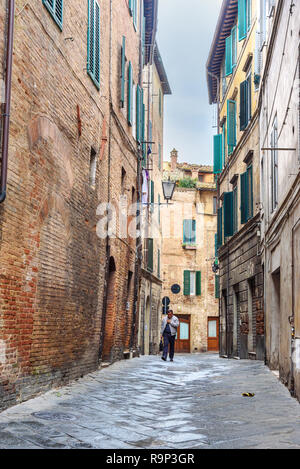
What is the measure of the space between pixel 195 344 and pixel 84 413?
2865 centimetres

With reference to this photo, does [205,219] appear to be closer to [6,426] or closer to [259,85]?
[259,85]

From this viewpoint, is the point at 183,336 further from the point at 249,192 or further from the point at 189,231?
the point at 249,192

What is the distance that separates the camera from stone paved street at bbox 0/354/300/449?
210 inches

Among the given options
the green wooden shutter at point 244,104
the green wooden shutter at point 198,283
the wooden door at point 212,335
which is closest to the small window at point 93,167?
the green wooden shutter at point 244,104

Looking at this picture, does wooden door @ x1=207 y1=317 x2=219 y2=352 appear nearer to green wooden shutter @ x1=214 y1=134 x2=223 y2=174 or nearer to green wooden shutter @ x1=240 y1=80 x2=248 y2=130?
green wooden shutter @ x1=214 y1=134 x2=223 y2=174

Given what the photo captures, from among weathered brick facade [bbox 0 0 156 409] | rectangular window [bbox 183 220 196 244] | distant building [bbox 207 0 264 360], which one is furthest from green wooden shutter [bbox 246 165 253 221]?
rectangular window [bbox 183 220 196 244]

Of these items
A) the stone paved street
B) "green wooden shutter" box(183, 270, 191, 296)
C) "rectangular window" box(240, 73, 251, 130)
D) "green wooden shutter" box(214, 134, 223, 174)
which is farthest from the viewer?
"green wooden shutter" box(183, 270, 191, 296)

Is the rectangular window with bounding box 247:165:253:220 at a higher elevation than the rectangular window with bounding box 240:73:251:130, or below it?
below

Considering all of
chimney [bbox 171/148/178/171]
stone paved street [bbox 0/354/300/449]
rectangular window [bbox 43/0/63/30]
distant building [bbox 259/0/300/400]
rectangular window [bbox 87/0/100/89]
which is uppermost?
chimney [bbox 171/148/178/171]

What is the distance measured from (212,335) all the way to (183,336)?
5.51ft

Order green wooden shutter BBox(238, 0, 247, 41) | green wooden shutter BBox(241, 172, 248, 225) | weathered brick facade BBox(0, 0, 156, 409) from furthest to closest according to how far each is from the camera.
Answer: green wooden shutter BBox(238, 0, 247, 41), green wooden shutter BBox(241, 172, 248, 225), weathered brick facade BBox(0, 0, 156, 409)

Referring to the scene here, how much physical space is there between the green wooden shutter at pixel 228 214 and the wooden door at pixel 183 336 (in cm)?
1686
